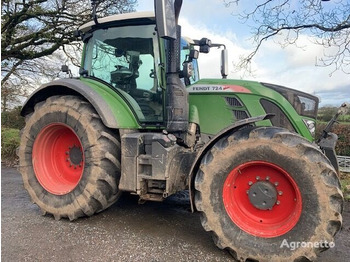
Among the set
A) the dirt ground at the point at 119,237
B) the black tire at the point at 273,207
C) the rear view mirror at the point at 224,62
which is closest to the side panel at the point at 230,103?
the black tire at the point at 273,207

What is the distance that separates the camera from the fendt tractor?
9.14 feet

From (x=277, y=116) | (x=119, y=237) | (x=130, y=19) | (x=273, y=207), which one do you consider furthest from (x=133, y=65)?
(x=273, y=207)

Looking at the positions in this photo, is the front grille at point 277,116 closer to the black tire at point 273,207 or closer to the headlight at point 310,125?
the headlight at point 310,125

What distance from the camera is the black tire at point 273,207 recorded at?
2.65m

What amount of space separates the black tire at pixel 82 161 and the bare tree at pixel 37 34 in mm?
7589

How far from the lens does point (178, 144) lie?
375cm

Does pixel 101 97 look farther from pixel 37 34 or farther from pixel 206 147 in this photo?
pixel 37 34

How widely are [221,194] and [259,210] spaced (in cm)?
40

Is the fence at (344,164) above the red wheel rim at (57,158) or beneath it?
beneath

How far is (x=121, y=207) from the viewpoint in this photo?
4.44m

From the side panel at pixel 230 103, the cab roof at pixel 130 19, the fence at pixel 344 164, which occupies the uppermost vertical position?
the cab roof at pixel 130 19

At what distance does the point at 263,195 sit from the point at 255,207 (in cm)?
15

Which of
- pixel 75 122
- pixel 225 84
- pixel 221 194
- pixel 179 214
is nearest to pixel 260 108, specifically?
pixel 225 84

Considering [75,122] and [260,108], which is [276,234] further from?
[75,122]
